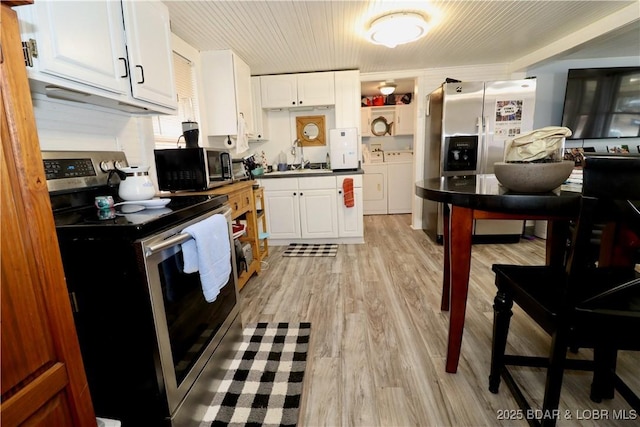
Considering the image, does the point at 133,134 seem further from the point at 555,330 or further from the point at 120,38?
the point at 555,330

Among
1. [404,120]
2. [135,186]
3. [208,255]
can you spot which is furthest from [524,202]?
[404,120]

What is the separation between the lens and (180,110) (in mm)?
2424

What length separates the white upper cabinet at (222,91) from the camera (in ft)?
9.06

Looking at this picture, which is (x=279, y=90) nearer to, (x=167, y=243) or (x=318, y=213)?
(x=318, y=213)

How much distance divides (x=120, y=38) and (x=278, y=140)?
2.70m

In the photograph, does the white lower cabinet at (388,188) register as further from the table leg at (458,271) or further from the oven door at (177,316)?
the oven door at (177,316)

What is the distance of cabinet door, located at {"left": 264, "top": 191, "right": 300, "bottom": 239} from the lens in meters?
3.40

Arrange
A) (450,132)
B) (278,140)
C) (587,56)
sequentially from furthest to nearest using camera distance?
(278,140) → (587,56) → (450,132)

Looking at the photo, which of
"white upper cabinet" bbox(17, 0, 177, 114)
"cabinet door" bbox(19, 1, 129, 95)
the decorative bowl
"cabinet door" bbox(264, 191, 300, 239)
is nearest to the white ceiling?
"white upper cabinet" bbox(17, 0, 177, 114)

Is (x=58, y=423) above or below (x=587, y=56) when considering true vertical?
below

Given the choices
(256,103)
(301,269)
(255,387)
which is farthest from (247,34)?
(255,387)

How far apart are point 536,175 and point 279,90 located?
3182 millimetres

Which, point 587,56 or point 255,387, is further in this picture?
point 587,56

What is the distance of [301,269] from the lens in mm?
2764
